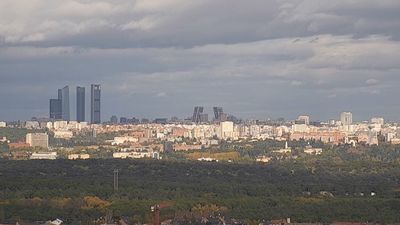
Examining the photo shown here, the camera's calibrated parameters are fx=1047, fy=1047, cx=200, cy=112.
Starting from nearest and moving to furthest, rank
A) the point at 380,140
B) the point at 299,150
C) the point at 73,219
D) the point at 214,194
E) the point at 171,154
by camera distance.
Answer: the point at 73,219
the point at 214,194
the point at 171,154
the point at 299,150
the point at 380,140

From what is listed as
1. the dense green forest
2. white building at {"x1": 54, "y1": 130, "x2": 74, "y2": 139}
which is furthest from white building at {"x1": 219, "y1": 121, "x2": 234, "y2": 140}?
the dense green forest

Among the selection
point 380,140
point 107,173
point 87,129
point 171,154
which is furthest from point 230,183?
point 87,129

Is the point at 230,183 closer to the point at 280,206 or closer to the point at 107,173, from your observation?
the point at 107,173

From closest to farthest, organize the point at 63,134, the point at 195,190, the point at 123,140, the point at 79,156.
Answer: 1. the point at 195,190
2. the point at 79,156
3. the point at 123,140
4. the point at 63,134

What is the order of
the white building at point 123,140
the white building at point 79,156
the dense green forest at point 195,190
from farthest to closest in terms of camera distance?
the white building at point 123,140, the white building at point 79,156, the dense green forest at point 195,190

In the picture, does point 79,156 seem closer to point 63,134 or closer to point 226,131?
point 63,134

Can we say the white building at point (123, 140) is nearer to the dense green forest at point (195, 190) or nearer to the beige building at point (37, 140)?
the beige building at point (37, 140)

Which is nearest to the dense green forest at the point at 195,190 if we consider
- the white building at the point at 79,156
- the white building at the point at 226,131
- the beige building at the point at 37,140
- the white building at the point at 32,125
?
the white building at the point at 79,156

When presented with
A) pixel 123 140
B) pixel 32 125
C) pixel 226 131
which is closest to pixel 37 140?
pixel 123 140
